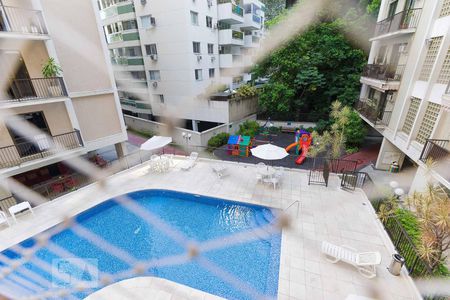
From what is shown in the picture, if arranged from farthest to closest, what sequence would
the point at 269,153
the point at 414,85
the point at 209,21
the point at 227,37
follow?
the point at 227,37, the point at 209,21, the point at 269,153, the point at 414,85

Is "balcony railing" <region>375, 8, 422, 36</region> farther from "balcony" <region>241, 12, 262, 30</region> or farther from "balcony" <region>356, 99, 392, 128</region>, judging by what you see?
"balcony" <region>241, 12, 262, 30</region>

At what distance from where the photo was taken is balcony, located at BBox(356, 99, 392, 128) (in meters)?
12.7

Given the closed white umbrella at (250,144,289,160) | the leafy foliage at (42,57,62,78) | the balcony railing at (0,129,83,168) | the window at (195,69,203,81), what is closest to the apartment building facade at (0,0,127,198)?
the balcony railing at (0,129,83,168)

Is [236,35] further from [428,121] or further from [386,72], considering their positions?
[428,121]

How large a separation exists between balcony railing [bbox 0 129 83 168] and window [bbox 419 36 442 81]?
18.2 meters

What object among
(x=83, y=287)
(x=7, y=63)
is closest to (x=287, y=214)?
(x=83, y=287)

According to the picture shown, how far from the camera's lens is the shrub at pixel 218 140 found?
17391 millimetres

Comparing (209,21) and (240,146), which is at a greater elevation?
(209,21)

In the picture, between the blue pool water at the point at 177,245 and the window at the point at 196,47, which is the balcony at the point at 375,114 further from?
the window at the point at 196,47

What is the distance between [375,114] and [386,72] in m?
2.59

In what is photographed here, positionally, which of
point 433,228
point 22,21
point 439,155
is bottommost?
point 433,228

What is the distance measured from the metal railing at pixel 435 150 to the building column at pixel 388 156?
4106 mm

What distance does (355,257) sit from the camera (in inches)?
259

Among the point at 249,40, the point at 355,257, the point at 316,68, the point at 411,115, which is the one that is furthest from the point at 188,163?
the point at 249,40
